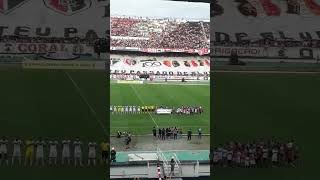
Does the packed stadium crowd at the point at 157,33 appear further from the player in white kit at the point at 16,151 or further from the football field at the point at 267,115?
the player in white kit at the point at 16,151

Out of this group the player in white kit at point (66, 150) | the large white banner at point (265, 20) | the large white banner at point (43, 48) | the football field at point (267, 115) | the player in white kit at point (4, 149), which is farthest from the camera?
the large white banner at point (265, 20)

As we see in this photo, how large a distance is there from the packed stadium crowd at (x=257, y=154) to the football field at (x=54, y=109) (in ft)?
8.61

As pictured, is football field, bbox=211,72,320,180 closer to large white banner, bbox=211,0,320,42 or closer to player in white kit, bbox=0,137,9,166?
large white banner, bbox=211,0,320,42

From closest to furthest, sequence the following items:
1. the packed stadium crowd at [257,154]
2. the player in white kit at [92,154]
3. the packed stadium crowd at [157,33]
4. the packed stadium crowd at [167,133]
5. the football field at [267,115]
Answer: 1. the player in white kit at [92,154]
2. the packed stadium crowd at [257,154]
3. the packed stadium crowd at [167,133]
4. the football field at [267,115]
5. the packed stadium crowd at [157,33]

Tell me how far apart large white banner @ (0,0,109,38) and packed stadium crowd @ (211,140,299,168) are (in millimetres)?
4187

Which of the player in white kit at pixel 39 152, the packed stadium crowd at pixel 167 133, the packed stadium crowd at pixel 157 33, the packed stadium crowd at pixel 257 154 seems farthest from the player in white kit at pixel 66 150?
the packed stadium crowd at pixel 257 154

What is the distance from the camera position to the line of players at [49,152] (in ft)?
38.5

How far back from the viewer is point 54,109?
12.5 m

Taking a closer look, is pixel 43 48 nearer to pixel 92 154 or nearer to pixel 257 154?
pixel 92 154

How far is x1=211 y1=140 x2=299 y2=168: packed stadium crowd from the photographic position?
1265 cm

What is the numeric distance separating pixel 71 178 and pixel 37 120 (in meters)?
1.47

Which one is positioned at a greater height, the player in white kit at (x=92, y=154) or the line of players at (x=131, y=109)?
the line of players at (x=131, y=109)

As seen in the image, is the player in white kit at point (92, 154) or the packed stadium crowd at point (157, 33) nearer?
the player in white kit at point (92, 154)

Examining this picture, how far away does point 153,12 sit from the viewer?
13.5 metres
